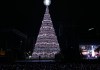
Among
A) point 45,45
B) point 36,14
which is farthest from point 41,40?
point 36,14

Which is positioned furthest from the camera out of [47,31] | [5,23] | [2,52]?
[5,23]

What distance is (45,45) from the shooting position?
2892 cm

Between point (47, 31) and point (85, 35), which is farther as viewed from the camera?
point (85, 35)

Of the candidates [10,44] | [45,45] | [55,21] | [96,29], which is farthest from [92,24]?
[10,44]

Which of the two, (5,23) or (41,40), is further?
(5,23)

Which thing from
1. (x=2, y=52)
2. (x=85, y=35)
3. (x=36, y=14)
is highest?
(x=36, y=14)

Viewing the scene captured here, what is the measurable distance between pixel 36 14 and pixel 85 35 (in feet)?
22.5

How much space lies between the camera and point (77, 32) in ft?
109

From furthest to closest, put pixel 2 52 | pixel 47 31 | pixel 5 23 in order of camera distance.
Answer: pixel 5 23 < pixel 47 31 < pixel 2 52

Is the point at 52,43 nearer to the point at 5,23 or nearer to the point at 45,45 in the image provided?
the point at 45,45

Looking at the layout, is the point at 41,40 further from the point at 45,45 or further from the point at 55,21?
the point at 55,21

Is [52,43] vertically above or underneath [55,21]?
underneath

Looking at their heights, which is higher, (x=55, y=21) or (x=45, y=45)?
(x=55, y=21)

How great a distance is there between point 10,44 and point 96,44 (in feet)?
34.2
